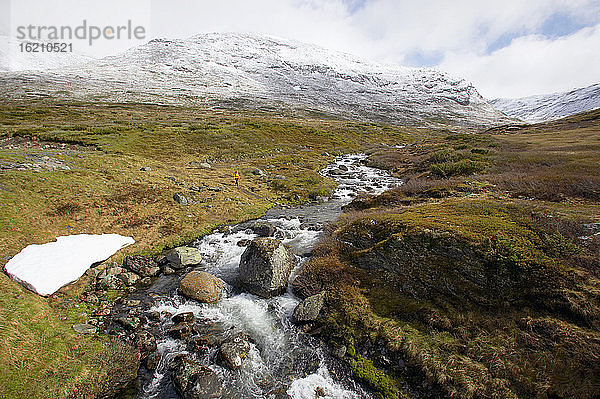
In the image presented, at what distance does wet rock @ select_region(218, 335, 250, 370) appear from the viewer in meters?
11.4

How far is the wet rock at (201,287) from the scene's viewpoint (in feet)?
49.9

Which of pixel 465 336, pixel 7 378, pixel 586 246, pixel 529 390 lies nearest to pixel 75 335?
pixel 7 378

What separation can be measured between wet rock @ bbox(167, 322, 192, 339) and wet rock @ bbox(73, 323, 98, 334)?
3.21 m

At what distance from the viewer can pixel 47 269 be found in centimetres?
1514

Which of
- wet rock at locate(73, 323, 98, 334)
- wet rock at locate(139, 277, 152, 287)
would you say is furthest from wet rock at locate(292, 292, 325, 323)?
wet rock at locate(139, 277, 152, 287)

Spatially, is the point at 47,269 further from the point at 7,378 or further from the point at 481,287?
the point at 481,287

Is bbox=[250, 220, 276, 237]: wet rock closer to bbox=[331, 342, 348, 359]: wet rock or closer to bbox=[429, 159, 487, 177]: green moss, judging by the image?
bbox=[331, 342, 348, 359]: wet rock

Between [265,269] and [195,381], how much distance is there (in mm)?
A: 6424

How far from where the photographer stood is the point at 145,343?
12.1 m

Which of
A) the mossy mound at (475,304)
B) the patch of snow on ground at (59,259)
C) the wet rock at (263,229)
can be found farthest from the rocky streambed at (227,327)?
the wet rock at (263,229)

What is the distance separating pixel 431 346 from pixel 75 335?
588 inches

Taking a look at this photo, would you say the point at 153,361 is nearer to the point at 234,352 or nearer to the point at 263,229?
the point at 234,352

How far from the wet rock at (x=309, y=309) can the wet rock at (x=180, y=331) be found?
198 inches

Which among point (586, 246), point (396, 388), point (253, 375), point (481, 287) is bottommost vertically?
point (253, 375)
